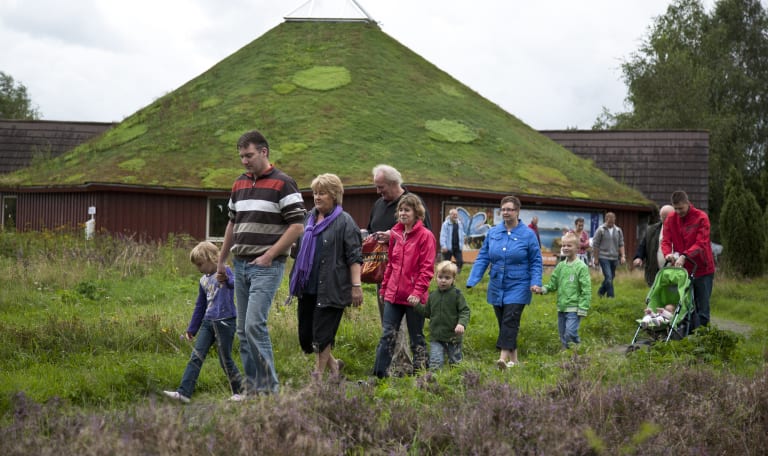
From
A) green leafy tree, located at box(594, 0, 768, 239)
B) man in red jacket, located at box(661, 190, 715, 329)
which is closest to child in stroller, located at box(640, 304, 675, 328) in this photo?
man in red jacket, located at box(661, 190, 715, 329)

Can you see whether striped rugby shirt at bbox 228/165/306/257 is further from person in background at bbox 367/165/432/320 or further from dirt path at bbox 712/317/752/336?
dirt path at bbox 712/317/752/336

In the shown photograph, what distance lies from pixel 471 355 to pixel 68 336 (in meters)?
4.43

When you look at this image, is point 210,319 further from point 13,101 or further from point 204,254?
point 13,101

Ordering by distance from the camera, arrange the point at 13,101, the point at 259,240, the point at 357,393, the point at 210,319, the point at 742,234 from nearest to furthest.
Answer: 1. the point at 357,393
2. the point at 259,240
3. the point at 210,319
4. the point at 742,234
5. the point at 13,101

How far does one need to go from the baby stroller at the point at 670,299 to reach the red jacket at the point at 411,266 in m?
3.11

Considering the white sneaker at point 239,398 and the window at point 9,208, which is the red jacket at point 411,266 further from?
the window at point 9,208

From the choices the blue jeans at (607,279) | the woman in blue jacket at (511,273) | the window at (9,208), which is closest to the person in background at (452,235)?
the blue jeans at (607,279)

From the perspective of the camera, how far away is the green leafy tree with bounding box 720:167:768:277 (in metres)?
22.2

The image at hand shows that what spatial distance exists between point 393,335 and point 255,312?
166 centimetres

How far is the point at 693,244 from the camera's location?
1024 cm

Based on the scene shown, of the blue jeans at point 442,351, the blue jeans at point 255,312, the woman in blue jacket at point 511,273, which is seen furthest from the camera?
the woman in blue jacket at point 511,273

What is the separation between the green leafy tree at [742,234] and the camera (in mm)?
22234

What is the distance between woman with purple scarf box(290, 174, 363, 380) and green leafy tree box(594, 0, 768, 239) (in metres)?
37.3

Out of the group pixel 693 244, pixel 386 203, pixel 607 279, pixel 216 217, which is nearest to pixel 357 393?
pixel 386 203
